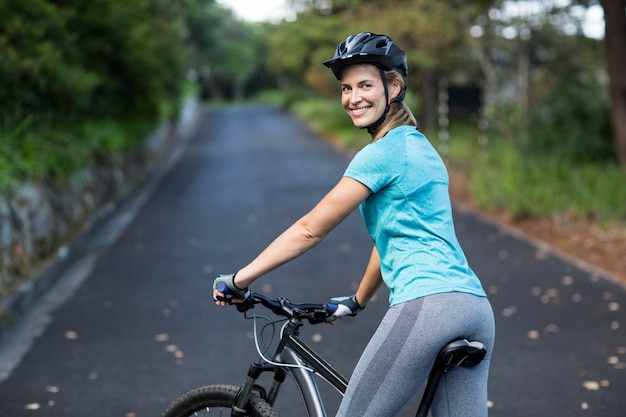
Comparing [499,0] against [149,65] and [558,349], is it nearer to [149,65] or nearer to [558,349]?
[149,65]

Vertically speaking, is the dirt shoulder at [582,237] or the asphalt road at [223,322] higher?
the asphalt road at [223,322]

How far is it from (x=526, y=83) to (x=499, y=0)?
1.98m

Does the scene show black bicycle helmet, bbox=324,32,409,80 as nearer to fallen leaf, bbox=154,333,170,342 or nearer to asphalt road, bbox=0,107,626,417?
asphalt road, bbox=0,107,626,417

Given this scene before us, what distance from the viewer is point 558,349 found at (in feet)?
20.8

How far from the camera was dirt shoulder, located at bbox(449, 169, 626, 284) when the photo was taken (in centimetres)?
943

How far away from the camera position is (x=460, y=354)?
8.80 ft

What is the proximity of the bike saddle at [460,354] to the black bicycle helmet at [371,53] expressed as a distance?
90 cm

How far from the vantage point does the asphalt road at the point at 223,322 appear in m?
5.45

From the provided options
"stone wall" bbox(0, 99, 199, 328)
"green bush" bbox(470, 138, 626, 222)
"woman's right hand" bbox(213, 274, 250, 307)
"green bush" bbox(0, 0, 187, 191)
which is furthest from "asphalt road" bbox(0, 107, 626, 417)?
"woman's right hand" bbox(213, 274, 250, 307)

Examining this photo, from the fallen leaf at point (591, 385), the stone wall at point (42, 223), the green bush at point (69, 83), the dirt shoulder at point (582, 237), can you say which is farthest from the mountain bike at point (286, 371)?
the dirt shoulder at point (582, 237)

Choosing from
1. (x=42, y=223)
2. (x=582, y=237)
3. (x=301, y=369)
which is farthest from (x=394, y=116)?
(x=582, y=237)

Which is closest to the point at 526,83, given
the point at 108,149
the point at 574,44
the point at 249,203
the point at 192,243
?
the point at 574,44

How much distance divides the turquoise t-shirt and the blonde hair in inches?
2.5

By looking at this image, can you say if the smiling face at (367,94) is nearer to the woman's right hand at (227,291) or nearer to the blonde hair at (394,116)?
the blonde hair at (394,116)
